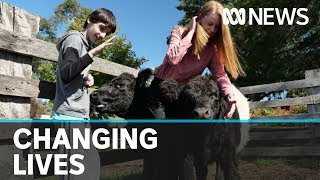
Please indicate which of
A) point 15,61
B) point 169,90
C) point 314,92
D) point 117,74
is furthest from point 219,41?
point 314,92

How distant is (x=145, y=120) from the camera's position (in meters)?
3.91

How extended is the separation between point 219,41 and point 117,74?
2.05 meters

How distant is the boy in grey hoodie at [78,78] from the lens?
3100 millimetres

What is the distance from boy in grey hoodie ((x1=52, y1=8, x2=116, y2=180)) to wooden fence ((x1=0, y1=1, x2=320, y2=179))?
62 centimetres

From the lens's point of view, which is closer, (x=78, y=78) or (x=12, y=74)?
(x=78, y=78)

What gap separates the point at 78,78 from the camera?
3.30 m

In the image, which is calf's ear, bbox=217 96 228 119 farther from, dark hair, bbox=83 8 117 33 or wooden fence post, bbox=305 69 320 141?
wooden fence post, bbox=305 69 320 141

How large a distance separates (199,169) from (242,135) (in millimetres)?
907

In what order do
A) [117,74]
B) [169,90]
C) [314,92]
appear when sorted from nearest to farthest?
[169,90] < [117,74] < [314,92]

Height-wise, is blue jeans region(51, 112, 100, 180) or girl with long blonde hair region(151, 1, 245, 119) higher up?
girl with long blonde hair region(151, 1, 245, 119)

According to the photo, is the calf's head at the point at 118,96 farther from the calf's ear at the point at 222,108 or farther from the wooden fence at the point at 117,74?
the calf's ear at the point at 222,108

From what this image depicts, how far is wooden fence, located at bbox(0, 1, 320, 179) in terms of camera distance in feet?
12.0

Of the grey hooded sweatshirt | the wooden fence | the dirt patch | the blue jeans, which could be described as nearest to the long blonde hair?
the grey hooded sweatshirt

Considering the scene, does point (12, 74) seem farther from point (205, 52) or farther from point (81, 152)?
point (205, 52)
